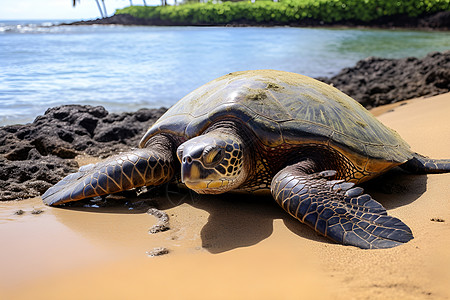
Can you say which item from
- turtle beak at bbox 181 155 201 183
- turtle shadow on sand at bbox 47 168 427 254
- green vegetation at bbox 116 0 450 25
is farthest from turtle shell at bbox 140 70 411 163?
green vegetation at bbox 116 0 450 25

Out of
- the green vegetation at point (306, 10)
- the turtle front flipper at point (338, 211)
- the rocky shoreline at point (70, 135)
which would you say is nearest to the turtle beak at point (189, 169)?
the turtle front flipper at point (338, 211)

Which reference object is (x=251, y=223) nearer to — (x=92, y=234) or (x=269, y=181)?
(x=269, y=181)

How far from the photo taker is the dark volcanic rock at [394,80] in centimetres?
852

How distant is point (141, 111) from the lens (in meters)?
6.86

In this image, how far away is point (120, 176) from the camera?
3.11 meters

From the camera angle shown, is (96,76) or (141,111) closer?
(141,111)

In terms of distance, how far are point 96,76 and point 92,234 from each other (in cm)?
1053

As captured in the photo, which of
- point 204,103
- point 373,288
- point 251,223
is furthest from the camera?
point 204,103

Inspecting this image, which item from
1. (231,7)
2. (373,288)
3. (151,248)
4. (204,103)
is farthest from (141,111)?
(231,7)

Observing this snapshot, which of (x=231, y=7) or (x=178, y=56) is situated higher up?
(x=231, y=7)

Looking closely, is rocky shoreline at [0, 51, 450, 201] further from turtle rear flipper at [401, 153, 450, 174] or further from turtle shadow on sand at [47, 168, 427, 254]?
turtle rear flipper at [401, 153, 450, 174]

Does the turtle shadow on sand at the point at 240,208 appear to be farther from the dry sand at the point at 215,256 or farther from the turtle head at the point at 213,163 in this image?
the turtle head at the point at 213,163

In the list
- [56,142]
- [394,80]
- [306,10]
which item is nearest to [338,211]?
[56,142]

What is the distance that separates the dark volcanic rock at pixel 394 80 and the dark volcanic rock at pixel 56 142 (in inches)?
189
